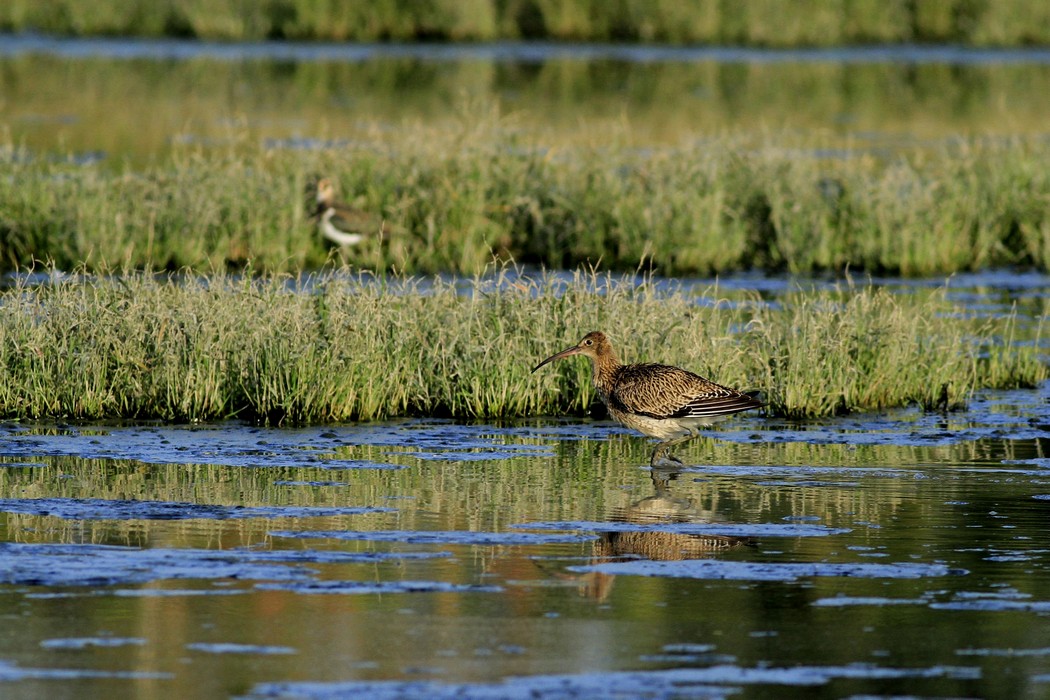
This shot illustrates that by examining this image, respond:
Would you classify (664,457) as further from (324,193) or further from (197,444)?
(324,193)

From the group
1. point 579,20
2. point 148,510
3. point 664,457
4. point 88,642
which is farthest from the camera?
point 579,20

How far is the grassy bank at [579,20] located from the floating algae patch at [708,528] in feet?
154

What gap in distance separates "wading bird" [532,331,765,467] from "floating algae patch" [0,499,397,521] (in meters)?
2.12

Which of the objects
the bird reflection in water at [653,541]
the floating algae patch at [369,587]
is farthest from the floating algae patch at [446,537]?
the floating algae patch at [369,587]

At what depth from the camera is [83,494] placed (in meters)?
11.5

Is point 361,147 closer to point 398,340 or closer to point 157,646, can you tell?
point 398,340

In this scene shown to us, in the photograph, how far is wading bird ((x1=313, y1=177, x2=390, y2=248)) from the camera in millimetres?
22016

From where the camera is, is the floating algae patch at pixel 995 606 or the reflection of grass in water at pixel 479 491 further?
the reflection of grass in water at pixel 479 491

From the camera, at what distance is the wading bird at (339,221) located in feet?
72.2

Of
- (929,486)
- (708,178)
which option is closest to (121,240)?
(708,178)

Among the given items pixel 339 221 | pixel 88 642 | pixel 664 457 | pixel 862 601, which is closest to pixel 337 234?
pixel 339 221

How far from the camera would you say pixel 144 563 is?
968 centimetres

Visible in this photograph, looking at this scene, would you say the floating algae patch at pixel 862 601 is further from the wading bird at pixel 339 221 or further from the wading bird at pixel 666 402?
the wading bird at pixel 339 221

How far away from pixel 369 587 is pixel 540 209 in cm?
1441
